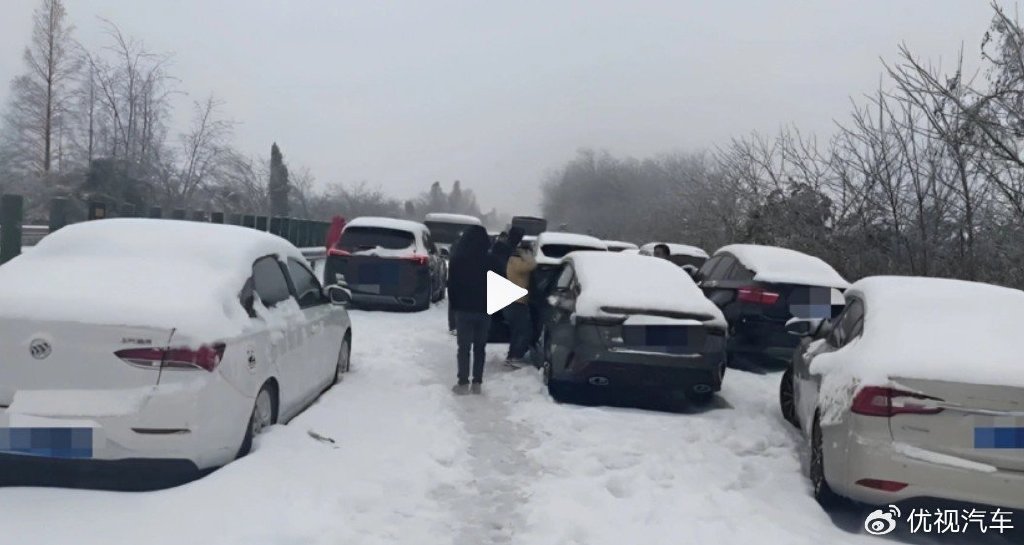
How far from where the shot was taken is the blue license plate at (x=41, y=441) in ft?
15.0

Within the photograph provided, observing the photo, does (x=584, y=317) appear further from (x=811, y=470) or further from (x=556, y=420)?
(x=811, y=470)

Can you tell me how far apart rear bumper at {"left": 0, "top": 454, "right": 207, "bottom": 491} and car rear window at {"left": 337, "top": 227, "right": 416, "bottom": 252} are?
33.6 feet

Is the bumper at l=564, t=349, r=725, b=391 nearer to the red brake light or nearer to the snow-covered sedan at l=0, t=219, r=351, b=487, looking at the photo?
the red brake light

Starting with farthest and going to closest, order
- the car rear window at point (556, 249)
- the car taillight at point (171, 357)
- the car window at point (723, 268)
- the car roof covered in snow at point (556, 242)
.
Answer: the car rear window at point (556, 249), the car roof covered in snow at point (556, 242), the car window at point (723, 268), the car taillight at point (171, 357)

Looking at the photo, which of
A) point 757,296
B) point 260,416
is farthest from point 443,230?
point 260,416

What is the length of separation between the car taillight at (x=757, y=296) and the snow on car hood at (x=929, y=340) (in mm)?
3618

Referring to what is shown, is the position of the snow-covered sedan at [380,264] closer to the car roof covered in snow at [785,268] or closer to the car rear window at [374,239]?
the car rear window at [374,239]

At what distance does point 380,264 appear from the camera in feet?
50.0

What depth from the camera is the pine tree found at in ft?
167

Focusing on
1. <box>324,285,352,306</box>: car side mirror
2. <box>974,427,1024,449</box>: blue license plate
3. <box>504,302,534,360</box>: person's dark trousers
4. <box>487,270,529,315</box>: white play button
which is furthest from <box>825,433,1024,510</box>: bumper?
<box>504,302,534,360</box>: person's dark trousers

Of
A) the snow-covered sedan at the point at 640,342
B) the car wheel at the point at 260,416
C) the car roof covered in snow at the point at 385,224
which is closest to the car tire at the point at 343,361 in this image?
the snow-covered sedan at the point at 640,342

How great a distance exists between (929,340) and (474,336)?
186 inches

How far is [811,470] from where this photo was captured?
6059 millimetres

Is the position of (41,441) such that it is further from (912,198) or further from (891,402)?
(912,198)
